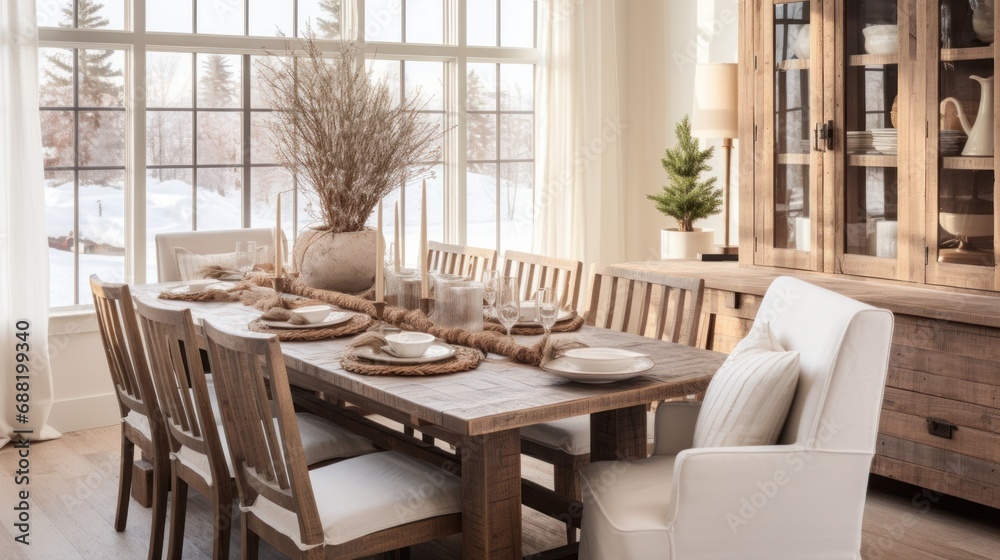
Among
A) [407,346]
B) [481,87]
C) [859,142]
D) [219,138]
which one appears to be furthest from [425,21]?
[407,346]

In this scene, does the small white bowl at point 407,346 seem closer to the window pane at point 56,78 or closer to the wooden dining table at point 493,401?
the wooden dining table at point 493,401

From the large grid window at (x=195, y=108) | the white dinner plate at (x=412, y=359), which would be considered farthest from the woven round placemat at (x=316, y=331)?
the large grid window at (x=195, y=108)

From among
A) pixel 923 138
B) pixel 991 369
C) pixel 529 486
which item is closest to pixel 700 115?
pixel 923 138

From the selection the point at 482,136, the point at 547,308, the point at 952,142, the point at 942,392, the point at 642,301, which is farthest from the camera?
the point at 482,136

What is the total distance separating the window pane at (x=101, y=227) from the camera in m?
4.77

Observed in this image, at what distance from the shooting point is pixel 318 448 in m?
2.76

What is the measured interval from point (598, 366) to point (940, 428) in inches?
65.0

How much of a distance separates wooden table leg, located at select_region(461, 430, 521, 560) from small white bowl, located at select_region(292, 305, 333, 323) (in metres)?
0.90

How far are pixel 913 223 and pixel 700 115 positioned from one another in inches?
51.9

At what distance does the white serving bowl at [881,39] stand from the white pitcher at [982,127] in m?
0.35

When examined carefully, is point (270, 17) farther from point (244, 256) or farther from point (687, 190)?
point (687, 190)

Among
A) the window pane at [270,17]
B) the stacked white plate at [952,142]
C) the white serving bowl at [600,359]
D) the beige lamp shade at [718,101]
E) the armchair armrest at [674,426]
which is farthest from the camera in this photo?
the window pane at [270,17]

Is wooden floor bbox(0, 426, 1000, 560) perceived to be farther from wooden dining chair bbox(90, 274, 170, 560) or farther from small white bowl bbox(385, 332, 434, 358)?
small white bowl bbox(385, 332, 434, 358)

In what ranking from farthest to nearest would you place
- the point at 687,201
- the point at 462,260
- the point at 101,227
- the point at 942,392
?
1. the point at 687,201
2. the point at 101,227
3. the point at 462,260
4. the point at 942,392
